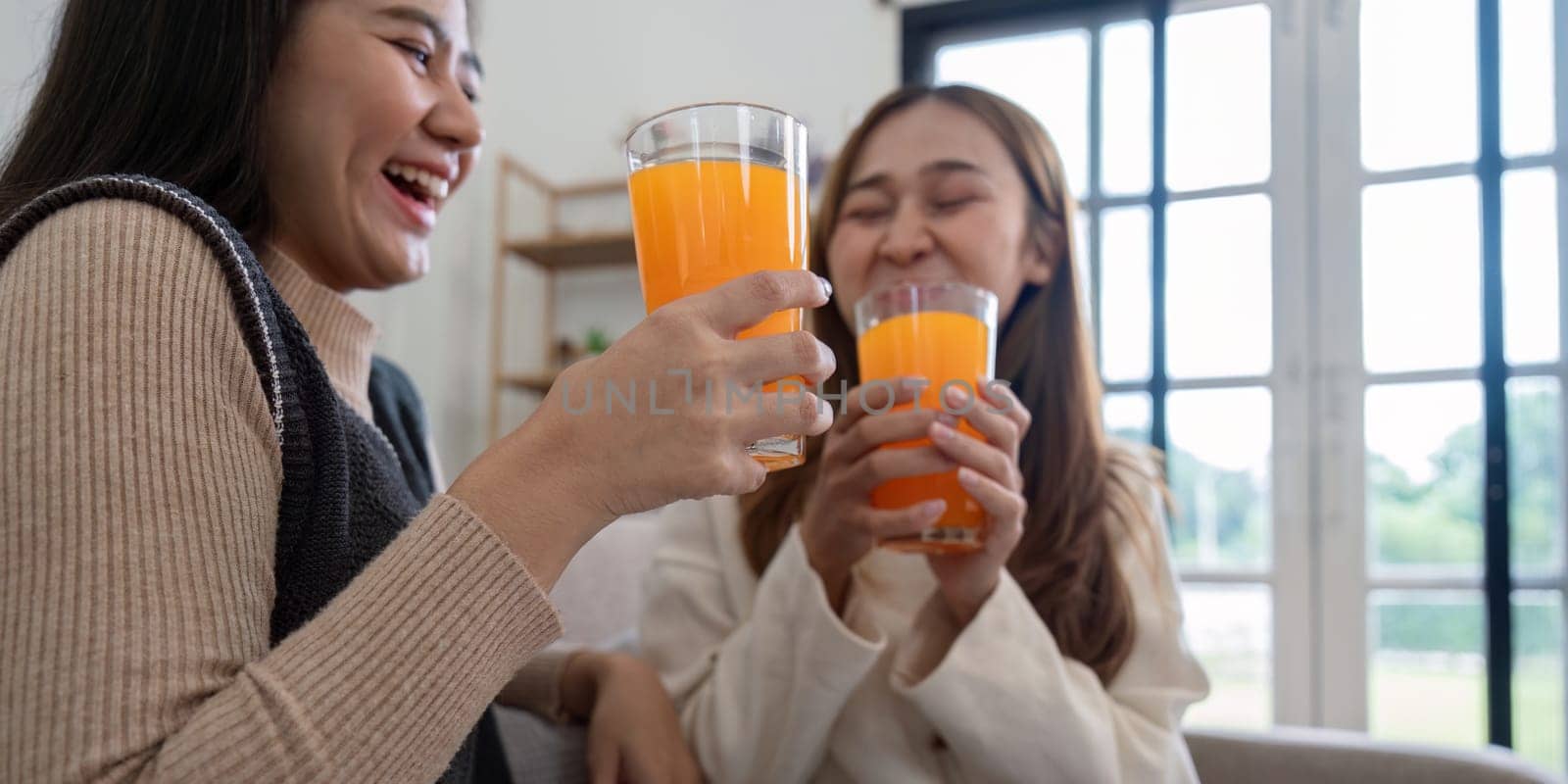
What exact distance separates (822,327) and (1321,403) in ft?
7.57

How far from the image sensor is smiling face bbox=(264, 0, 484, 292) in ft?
2.81

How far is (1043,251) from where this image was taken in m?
1.45

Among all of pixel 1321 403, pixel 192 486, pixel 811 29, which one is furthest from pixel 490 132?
pixel 192 486

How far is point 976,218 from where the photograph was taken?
129 cm

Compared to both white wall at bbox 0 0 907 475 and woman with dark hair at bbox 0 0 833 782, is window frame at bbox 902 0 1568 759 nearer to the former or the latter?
white wall at bbox 0 0 907 475

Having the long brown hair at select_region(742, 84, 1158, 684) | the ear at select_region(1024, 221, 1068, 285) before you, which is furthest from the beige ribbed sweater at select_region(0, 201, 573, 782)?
the ear at select_region(1024, 221, 1068, 285)

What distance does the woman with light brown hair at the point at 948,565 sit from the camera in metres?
1.04

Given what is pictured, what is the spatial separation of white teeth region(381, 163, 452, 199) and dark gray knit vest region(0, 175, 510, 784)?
24 cm

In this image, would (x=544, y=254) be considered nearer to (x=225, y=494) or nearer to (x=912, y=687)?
(x=912, y=687)

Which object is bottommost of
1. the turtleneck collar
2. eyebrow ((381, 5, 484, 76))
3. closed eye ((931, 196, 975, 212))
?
the turtleneck collar

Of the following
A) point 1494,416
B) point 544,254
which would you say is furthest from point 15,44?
point 1494,416

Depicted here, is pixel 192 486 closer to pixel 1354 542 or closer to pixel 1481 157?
pixel 1354 542

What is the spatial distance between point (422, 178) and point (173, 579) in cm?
51

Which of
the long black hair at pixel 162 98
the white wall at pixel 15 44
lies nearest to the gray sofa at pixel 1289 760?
the long black hair at pixel 162 98
